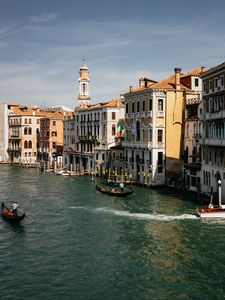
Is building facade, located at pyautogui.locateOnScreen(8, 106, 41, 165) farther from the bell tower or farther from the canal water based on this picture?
the canal water

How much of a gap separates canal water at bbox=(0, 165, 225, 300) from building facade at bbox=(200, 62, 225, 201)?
2563 millimetres

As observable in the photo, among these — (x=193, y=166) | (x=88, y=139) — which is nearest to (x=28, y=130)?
(x=88, y=139)

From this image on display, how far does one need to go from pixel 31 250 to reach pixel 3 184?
23886 mm

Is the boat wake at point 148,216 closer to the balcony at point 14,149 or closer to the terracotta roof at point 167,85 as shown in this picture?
the terracotta roof at point 167,85

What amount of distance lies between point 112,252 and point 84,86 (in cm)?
4445

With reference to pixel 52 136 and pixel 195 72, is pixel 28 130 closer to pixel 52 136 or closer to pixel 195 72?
pixel 52 136

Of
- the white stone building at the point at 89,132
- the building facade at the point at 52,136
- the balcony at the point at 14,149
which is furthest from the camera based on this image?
the balcony at the point at 14,149

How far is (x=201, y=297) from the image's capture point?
46.3 ft

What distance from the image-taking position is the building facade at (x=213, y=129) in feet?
94.0

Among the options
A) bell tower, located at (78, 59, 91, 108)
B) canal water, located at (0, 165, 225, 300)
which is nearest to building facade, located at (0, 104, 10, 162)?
bell tower, located at (78, 59, 91, 108)

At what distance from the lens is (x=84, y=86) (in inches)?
2409

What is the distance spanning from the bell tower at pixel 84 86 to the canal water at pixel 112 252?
31.2 metres

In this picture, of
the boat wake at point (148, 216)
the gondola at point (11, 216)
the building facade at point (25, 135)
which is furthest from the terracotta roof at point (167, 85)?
the building facade at point (25, 135)

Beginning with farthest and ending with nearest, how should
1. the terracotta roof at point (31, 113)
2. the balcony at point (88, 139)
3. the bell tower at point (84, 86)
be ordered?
the terracotta roof at point (31, 113)
the bell tower at point (84, 86)
the balcony at point (88, 139)
